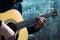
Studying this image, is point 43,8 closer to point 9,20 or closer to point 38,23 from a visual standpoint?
point 38,23

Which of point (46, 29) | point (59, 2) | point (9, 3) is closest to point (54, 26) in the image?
point (46, 29)

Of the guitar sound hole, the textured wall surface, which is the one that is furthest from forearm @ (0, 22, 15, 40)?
the textured wall surface

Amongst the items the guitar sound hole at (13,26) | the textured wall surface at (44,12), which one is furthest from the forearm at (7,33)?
the textured wall surface at (44,12)

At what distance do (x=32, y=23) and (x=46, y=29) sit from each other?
1208 mm

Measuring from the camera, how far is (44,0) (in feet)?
10.4

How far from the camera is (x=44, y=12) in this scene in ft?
10.2

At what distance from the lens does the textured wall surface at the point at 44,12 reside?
306 centimetres

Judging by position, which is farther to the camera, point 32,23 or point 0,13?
point 32,23

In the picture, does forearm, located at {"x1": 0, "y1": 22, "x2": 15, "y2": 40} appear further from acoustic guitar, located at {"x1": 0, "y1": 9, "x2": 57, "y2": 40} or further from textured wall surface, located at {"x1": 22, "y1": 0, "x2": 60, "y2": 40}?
textured wall surface, located at {"x1": 22, "y1": 0, "x2": 60, "y2": 40}

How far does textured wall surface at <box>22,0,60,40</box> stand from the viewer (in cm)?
306

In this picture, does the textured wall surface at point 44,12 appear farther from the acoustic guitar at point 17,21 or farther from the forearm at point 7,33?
the forearm at point 7,33

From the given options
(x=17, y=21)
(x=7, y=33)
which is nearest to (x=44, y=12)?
(x=17, y=21)

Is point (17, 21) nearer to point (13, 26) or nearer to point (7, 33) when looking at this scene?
point (13, 26)

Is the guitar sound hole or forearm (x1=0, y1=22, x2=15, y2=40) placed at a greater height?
forearm (x1=0, y1=22, x2=15, y2=40)
